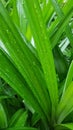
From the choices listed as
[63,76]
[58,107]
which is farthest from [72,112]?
[63,76]

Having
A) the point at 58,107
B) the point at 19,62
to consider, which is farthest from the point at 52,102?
the point at 19,62

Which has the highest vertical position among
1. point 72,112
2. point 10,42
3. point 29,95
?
point 10,42

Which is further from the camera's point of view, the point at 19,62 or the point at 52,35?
the point at 52,35

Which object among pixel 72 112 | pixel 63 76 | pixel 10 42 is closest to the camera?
pixel 10 42

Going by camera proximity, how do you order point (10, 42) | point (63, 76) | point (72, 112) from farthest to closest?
point (63, 76)
point (72, 112)
point (10, 42)

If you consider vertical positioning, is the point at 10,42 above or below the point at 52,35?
above

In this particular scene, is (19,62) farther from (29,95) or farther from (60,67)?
(60,67)
